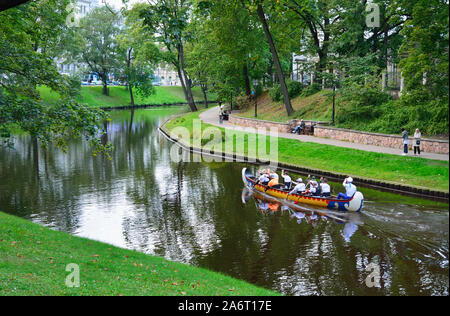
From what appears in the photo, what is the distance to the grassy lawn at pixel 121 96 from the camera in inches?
3188

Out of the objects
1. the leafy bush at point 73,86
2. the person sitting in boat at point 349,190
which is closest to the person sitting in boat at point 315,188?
the person sitting in boat at point 349,190

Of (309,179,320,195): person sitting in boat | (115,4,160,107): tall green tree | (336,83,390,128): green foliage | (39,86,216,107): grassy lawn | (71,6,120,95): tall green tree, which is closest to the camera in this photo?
(309,179,320,195): person sitting in boat

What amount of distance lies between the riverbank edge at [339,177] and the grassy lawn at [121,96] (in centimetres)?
3428

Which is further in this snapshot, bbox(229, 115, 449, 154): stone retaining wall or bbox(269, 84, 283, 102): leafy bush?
bbox(269, 84, 283, 102): leafy bush

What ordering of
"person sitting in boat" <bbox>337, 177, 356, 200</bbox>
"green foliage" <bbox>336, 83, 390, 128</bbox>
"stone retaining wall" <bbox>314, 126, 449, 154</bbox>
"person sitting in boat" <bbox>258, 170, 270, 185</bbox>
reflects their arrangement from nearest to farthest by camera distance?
"stone retaining wall" <bbox>314, 126, 449, 154</bbox>
"person sitting in boat" <bbox>337, 177, 356, 200</bbox>
"person sitting in boat" <bbox>258, 170, 270, 185</bbox>
"green foliage" <bbox>336, 83, 390, 128</bbox>

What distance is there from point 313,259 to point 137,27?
4829cm

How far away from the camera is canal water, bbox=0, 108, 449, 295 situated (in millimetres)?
11992

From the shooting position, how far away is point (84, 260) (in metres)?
12.3

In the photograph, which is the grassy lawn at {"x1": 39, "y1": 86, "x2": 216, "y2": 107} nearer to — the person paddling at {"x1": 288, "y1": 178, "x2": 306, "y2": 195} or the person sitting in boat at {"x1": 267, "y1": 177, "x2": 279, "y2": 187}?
the person sitting in boat at {"x1": 267, "y1": 177, "x2": 279, "y2": 187}

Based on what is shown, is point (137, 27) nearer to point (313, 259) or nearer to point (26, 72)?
point (26, 72)

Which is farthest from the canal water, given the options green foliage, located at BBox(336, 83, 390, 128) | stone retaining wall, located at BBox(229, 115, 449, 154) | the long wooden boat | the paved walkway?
green foliage, located at BBox(336, 83, 390, 128)

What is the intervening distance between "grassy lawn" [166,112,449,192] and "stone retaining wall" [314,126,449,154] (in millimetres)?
260

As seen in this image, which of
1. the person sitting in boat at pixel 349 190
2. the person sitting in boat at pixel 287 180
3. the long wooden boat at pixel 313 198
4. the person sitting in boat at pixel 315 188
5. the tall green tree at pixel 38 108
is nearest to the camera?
the tall green tree at pixel 38 108

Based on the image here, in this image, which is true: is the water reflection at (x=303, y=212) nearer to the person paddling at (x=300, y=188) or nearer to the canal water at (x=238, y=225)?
the canal water at (x=238, y=225)
